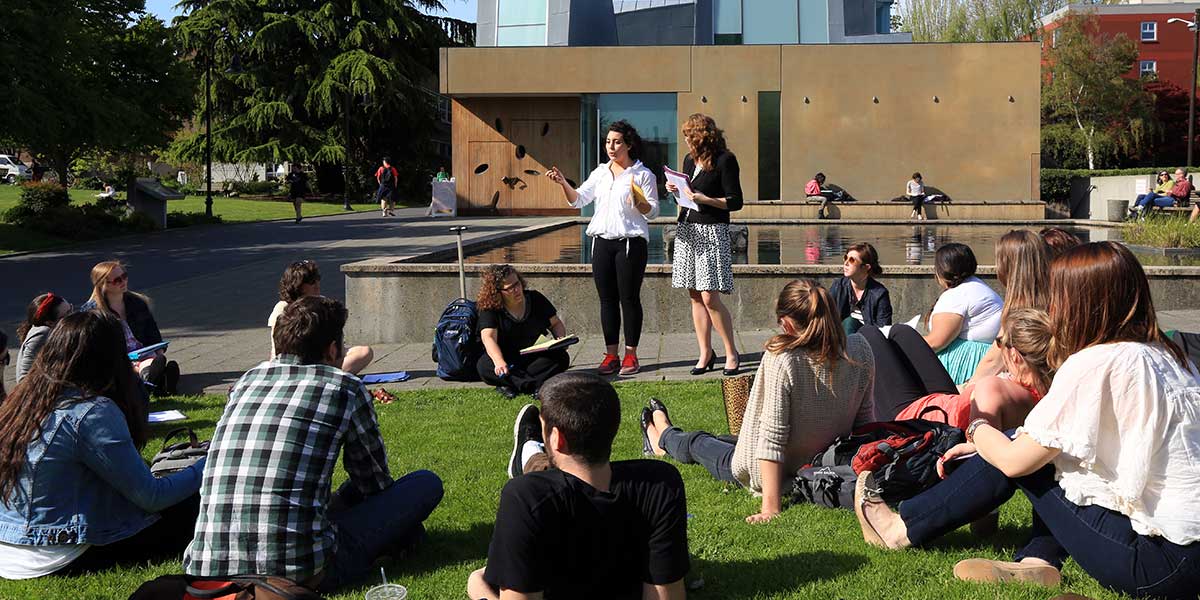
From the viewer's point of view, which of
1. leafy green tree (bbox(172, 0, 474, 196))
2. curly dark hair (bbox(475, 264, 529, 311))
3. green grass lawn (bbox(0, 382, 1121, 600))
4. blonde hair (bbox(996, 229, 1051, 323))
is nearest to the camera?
green grass lawn (bbox(0, 382, 1121, 600))

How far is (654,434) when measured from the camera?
20.4 ft

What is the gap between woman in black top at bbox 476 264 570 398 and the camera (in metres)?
8.32

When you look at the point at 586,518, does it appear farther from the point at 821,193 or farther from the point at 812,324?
the point at 821,193

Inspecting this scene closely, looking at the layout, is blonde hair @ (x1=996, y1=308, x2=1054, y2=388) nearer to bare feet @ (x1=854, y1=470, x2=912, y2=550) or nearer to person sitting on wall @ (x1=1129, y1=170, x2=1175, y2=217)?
bare feet @ (x1=854, y1=470, x2=912, y2=550)

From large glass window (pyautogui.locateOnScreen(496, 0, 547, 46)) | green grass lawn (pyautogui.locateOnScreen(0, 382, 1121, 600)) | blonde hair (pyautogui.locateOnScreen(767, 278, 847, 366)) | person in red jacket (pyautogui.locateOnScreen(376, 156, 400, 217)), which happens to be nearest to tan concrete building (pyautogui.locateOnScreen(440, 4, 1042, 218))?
large glass window (pyautogui.locateOnScreen(496, 0, 547, 46))

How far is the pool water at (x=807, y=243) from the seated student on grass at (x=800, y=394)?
26.0 feet

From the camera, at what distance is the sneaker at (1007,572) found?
3.87 meters

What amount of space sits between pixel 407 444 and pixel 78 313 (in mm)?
2764

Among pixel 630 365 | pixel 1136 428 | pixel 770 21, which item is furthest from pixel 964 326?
pixel 770 21

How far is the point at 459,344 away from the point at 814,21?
30.7 meters

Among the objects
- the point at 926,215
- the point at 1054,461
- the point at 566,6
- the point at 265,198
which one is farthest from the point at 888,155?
the point at 1054,461

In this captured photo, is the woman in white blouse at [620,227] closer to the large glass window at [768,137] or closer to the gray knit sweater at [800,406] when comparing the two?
the gray knit sweater at [800,406]

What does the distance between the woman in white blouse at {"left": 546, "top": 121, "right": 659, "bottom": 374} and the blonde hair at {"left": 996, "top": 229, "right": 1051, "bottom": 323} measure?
11.1 ft

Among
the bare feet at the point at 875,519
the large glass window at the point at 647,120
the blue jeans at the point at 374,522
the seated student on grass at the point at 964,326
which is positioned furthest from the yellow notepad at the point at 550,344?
the large glass window at the point at 647,120
